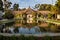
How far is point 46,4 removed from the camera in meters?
57.5

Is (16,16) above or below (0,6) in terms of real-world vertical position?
below

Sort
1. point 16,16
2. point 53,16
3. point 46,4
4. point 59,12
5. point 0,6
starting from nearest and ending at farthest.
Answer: point 59,12, point 53,16, point 0,6, point 16,16, point 46,4

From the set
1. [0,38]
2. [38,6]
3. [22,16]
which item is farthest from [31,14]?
[0,38]

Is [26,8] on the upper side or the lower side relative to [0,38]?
lower

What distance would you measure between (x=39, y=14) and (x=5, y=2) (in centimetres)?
1064

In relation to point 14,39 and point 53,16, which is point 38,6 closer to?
point 53,16

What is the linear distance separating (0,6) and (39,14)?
471 inches

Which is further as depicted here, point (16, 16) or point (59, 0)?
point (16, 16)

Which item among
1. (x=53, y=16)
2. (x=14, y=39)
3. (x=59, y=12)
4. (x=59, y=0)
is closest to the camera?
(x=14, y=39)

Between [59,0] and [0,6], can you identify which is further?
[0,6]

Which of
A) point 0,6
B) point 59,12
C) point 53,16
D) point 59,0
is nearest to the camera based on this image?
point 59,0

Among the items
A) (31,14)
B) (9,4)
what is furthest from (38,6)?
(9,4)

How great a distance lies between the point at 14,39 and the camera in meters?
9.22

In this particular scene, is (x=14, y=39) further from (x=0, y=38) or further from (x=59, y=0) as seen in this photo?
(x=59, y=0)
